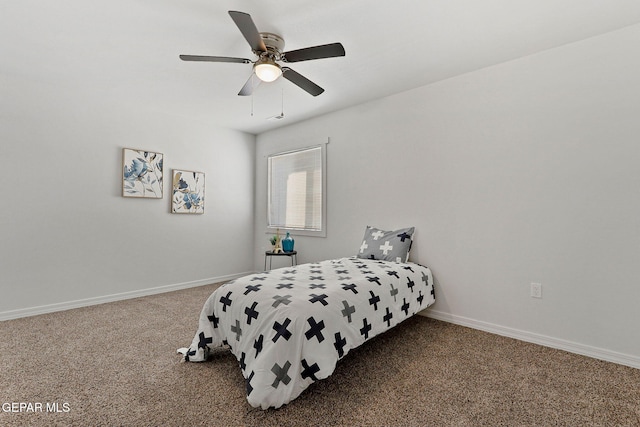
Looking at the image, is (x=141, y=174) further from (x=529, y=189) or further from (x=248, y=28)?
(x=529, y=189)

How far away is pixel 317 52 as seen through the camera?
6.89 ft

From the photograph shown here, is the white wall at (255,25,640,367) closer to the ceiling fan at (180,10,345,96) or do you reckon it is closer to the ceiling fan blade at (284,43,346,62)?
the ceiling fan at (180,10,345,96)

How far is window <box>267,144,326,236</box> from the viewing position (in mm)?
4262

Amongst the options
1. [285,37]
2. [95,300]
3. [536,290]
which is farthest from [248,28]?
[95,300]

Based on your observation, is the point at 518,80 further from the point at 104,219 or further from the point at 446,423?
the point at 104,219

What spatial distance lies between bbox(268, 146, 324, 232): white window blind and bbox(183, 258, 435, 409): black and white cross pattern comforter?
1.71m

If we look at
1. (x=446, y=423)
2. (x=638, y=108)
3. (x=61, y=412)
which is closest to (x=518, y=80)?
(x=638, y=108)

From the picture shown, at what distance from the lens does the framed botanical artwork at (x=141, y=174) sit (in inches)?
151

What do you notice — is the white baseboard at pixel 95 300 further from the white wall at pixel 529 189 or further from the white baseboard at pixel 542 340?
the white baseboard at pixel 542 340

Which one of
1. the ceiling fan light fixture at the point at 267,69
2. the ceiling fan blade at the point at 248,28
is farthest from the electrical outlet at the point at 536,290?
the ceiling fan blade at the point at 248,28

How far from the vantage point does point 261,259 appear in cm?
517

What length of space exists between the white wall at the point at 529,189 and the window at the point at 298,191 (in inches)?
32.2

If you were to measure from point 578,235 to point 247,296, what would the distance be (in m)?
2.57

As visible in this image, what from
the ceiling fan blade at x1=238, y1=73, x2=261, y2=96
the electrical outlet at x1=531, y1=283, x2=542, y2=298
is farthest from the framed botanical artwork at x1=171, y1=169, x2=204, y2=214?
the electrical outlet at x1=531, y1=283, x2=542, y2=298
